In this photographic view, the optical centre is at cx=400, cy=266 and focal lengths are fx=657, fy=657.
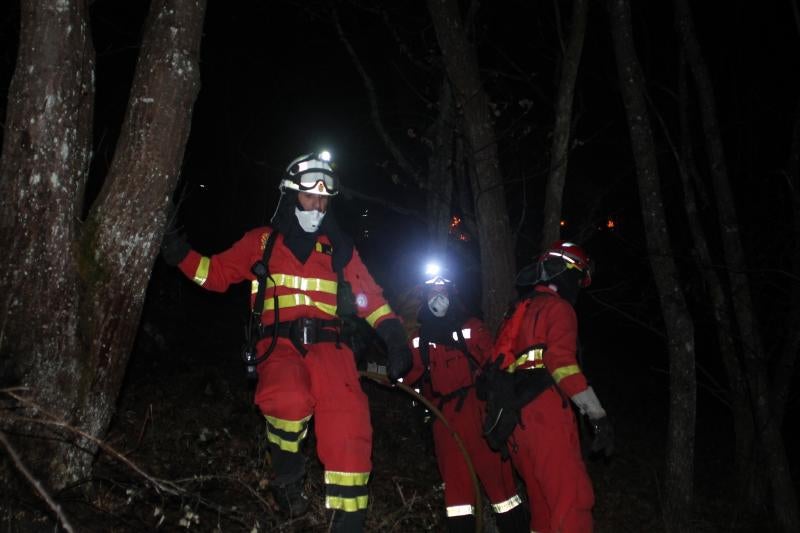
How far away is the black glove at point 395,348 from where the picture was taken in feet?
14.6

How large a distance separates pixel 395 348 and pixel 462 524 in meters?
1.86

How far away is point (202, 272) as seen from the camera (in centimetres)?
416

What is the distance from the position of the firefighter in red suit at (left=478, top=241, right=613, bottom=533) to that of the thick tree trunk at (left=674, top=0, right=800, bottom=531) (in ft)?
14.2

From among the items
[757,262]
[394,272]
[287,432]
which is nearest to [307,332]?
[287,432]

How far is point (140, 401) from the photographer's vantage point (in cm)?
659

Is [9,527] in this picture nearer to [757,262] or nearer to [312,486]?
[312,486]

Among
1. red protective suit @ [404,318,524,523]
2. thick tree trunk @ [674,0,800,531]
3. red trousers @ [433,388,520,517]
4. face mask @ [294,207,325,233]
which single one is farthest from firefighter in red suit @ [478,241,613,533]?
thick tree trunk @ [674,0,800,531]

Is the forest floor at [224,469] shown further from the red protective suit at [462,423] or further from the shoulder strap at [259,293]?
the shoulder strap at [259,293]

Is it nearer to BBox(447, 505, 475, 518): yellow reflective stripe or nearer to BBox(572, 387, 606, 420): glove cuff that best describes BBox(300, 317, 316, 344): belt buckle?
BBox(572, 387, 606, 420): glove cuff

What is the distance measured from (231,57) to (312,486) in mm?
10121

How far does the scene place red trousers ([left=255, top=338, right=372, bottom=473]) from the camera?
153 inches

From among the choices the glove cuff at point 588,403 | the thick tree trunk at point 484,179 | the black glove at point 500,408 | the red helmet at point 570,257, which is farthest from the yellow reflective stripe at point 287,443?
the thick tree trunk at point 484,179

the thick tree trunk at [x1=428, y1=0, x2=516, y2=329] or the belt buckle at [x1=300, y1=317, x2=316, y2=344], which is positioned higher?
the thick tree trunk at [x1=428, y1=0, x2=516, y2=329]

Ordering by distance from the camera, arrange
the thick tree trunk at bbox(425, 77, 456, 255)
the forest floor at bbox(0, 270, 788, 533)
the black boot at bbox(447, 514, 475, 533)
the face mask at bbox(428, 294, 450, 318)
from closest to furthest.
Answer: the forest floor at bbox(0, 270, 788, 533), the black boot at bbox(447, 514, 475, 533), the face mask at bbox(428, 294, 450, 318), the thick tree trunk at bbox(425, 77, 456, 255)
